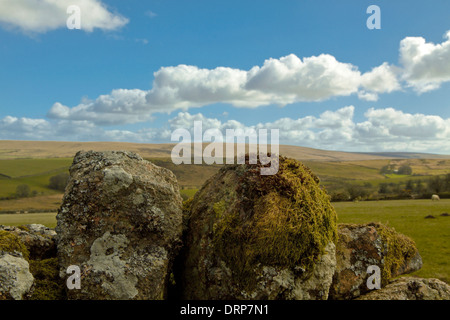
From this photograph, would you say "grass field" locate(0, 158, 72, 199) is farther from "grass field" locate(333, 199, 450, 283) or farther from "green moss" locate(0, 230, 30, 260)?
"green moss" locate(0, 230, 30, 260)

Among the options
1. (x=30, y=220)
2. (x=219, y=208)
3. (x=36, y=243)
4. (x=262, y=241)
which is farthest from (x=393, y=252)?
(x=30, y=220)

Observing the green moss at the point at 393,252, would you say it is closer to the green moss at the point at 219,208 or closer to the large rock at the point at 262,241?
the large rock at the point at 262,241

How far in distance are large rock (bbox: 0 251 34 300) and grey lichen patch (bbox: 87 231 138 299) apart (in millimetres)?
1018

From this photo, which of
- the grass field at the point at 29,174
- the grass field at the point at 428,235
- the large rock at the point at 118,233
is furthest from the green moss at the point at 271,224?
the grass field at the point at 29,174

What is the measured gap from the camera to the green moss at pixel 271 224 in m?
5.02

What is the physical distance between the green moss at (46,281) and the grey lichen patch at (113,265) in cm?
93

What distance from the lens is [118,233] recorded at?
5320 mm

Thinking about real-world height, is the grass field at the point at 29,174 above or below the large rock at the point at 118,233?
below

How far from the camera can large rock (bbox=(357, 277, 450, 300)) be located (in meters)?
6.04

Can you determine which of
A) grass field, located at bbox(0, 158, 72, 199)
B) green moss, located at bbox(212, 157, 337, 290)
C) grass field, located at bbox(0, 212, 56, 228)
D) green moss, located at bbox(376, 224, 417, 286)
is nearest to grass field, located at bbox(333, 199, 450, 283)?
green moss, located at bbox(376, 224, 417, 286)
